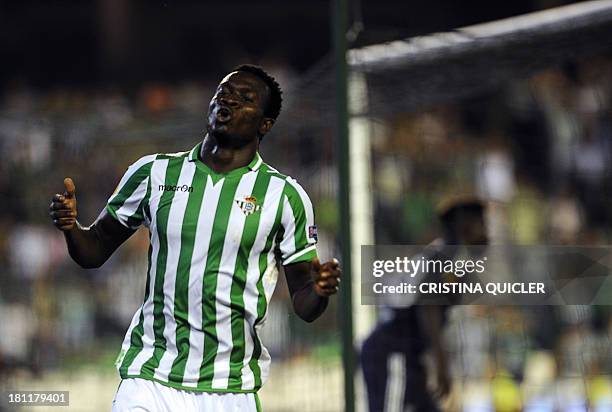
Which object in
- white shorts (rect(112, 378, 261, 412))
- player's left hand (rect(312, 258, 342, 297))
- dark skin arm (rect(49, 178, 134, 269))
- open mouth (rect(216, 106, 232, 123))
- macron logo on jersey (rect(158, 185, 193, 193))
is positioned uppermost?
open mouth (rect(216, 106, 232, 123))

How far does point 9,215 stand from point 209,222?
4886 mm

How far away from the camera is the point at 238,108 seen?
129 inches

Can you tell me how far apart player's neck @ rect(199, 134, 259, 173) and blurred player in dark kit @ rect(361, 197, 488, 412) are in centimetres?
208

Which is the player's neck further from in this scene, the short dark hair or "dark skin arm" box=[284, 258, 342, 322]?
"dark skin arm" box=[284, 258, 342, 322]

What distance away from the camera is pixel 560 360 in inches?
228

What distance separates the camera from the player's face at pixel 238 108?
3.25 m

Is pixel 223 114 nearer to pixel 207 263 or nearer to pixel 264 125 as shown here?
pixel 264 125

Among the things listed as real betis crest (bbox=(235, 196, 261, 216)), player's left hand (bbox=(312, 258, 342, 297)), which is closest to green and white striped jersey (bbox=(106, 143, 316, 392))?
real betis crest (bbox=(235, 196, 261, 216))

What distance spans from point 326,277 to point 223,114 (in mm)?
553

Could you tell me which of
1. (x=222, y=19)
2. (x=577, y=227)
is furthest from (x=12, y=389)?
(x=222, y=19)

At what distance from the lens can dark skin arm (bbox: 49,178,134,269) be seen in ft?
10.5

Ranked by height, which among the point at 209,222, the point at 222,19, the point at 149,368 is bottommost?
the point at 149,368

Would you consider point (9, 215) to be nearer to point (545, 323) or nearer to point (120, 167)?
point (120, 167)

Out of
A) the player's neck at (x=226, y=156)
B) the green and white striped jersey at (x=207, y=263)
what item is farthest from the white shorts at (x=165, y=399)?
the player's neck at (x=226, y=156)
